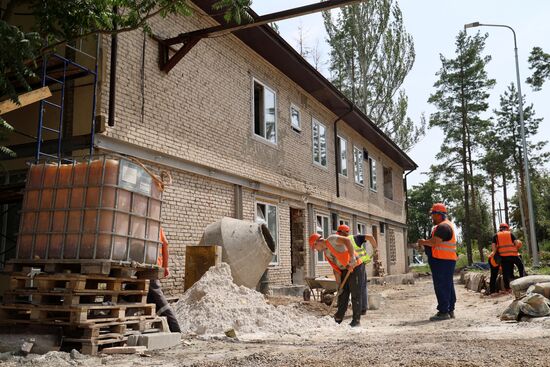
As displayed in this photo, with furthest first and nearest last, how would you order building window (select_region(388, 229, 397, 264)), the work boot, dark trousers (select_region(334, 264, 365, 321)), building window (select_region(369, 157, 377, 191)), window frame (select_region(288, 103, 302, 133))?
building window (select_region(388, 229, 397, 264)) < building window (select_region(369, 157, 377, 191)) < window frame (select_region(288, 103, 302, 133)) < the work boot < dark trousers (select_region(334, 264, 365, 321))

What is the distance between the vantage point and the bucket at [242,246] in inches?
397

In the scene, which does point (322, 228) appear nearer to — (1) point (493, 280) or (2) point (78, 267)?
(1) point (493, 280)

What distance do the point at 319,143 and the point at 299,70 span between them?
360cm

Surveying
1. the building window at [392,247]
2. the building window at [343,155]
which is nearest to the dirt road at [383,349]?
the building window at [343,155]

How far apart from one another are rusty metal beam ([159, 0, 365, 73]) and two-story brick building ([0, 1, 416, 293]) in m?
0.23

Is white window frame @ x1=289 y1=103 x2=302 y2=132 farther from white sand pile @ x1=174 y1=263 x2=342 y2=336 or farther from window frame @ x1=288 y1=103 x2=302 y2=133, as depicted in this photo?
white sand pile @ x1=174 y1=263 x2=342 y2=336

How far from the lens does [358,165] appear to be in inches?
901

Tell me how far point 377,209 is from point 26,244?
20244 mm

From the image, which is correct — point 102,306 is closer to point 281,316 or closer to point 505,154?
point 281,316

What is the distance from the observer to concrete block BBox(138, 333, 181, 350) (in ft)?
20.4

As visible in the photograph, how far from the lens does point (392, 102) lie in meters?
34.2

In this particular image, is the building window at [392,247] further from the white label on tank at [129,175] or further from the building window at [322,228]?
the white label on tank at [129,175]

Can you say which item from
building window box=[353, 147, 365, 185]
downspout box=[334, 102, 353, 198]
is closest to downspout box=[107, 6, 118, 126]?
downspout box=[334, 102, 353, 198]

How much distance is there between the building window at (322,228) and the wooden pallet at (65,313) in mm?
11487
